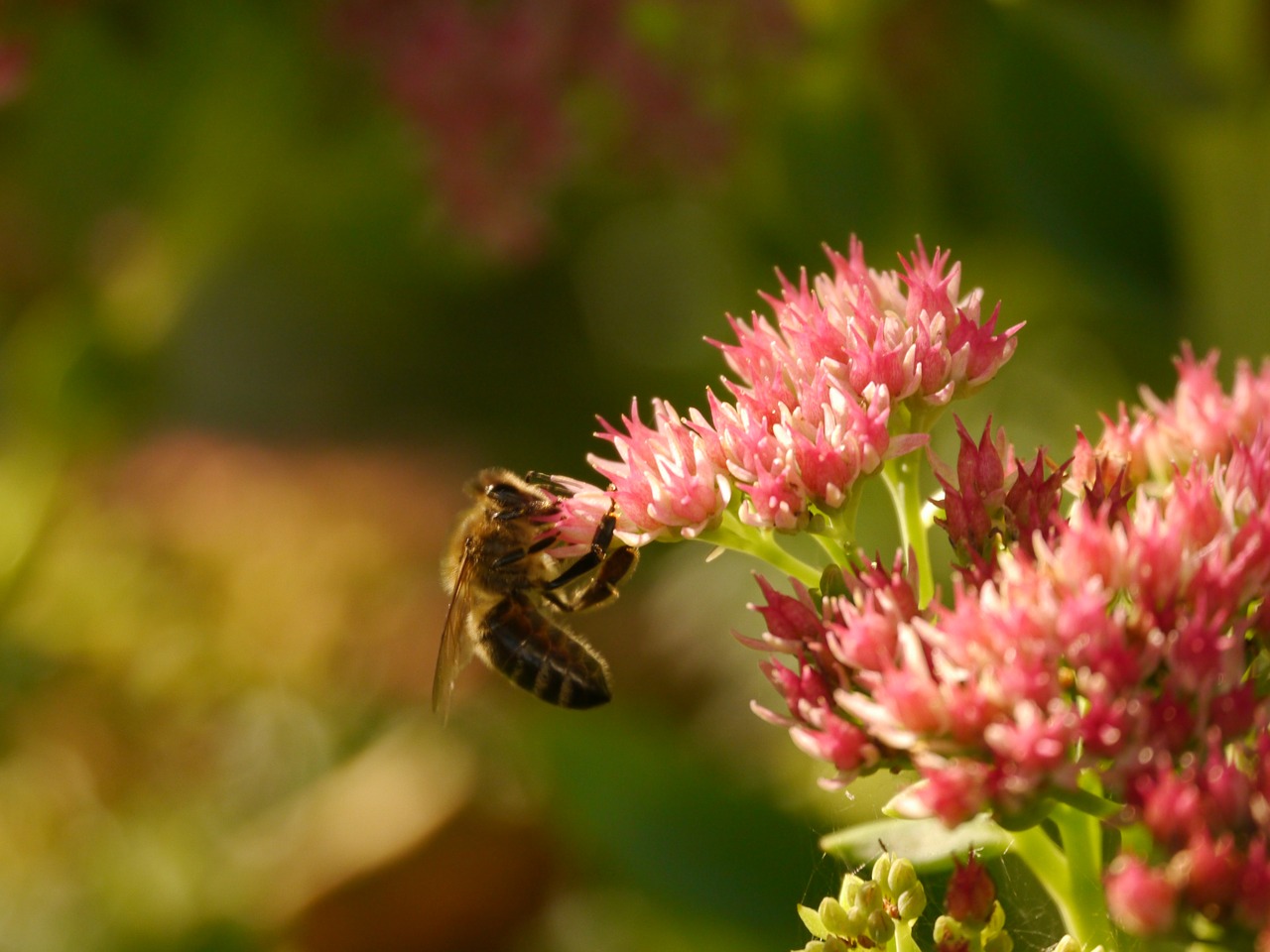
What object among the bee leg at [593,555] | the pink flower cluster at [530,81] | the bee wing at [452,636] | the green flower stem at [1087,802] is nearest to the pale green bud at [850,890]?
the green flower stem at [1087,802]

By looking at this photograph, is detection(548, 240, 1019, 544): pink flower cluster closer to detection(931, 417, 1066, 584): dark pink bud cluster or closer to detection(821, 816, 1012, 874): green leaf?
detection(931, 417, 1066, 584): dark pink bud cluster

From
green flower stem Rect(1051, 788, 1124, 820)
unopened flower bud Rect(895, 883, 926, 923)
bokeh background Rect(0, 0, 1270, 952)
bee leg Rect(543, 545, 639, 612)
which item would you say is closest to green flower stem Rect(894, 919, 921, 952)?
unopened flower bud Rect(895, 883, 926, 923)

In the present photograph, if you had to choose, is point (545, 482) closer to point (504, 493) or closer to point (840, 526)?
point (504, 493)

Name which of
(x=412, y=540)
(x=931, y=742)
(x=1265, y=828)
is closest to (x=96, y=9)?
(x=412, y=540)

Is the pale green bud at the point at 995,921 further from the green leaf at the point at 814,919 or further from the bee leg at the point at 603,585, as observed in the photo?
the bee leg at the point at 603,585

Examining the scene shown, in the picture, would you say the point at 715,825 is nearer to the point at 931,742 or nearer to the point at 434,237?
the point at 931,742

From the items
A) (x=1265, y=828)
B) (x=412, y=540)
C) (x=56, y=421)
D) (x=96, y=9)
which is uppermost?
(x=96, y=9)

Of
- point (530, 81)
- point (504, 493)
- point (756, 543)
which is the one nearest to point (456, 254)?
point (530, 81)
